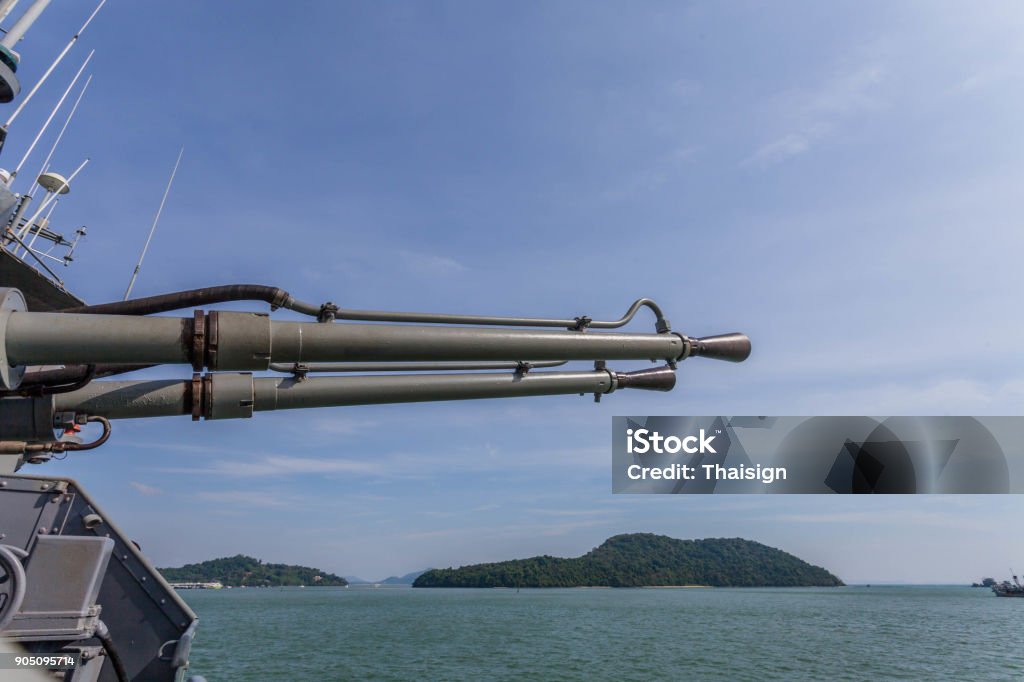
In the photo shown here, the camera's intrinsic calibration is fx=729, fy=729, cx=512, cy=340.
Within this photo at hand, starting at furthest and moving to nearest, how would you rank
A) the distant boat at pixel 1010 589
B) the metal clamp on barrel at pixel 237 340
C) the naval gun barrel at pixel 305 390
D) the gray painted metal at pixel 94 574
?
the distant boat at pixel 1010 589 < the naval gun barrel at pixel 305 390 < the gray painted metal at pixel 94 574 < the metal clamp on barrel at pixel 237 340

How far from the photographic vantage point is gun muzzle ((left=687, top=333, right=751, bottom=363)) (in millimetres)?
6837

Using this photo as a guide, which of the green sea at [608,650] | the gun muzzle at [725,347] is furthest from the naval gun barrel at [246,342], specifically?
the green sea at [608,650]

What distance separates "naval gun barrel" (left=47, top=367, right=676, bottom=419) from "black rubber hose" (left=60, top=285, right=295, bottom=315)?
0.68 meters

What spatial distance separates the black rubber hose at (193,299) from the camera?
523 centimetres

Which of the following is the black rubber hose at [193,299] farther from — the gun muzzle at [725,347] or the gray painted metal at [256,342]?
the gun muzzle at [725,347]

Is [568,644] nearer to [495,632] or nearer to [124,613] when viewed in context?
[495,632]

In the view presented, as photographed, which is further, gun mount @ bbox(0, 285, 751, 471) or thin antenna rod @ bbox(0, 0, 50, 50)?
thin antenna rod @ bbox(0, 0, 50, 50)

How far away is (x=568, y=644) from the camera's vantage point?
153 ft

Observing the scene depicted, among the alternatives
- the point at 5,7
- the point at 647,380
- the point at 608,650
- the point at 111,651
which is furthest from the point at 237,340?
the point at 608,650

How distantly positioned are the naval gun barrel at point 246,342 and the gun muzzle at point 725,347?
117 centimetres

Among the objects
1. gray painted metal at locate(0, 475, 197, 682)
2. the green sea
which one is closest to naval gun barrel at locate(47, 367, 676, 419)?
gray painted metal at locate(0, 475, 197, 682)

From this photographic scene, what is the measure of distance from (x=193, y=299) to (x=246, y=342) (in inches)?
43.3

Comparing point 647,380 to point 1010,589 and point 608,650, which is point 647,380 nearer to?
point 608,650

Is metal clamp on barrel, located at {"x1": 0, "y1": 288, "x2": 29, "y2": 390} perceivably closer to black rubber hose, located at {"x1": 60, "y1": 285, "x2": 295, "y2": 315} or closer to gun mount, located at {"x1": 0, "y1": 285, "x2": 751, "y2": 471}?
gun mount, located at {"x1": 0, "y1": 285, "x2": 751, "y2": 471}
